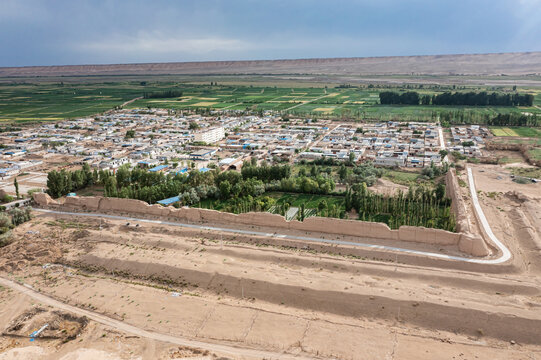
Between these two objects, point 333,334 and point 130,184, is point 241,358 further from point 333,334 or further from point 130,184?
point 130,184

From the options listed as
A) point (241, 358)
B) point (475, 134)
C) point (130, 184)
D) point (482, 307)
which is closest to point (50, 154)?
point (130, 184)

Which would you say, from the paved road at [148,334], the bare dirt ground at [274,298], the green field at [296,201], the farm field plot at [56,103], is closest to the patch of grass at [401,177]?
the green field at [296,201]

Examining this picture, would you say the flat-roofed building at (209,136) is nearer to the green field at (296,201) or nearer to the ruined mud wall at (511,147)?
the green field at (296,201)

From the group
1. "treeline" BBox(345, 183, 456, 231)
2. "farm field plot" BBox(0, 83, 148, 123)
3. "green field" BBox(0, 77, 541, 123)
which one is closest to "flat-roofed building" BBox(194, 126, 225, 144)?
"green field" BBox(0, 77, 541, 123)

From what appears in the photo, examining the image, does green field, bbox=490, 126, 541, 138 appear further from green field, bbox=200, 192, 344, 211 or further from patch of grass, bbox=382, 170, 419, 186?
green field, bbox=200, 192, 344, 211

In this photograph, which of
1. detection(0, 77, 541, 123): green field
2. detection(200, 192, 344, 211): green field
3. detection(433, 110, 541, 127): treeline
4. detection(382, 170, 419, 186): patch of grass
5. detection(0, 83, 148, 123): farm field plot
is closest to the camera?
detection(200, 192, 344, 211): green field

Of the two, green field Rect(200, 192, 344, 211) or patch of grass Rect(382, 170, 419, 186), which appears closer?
green field Rect(200, 192, 344, 211)
